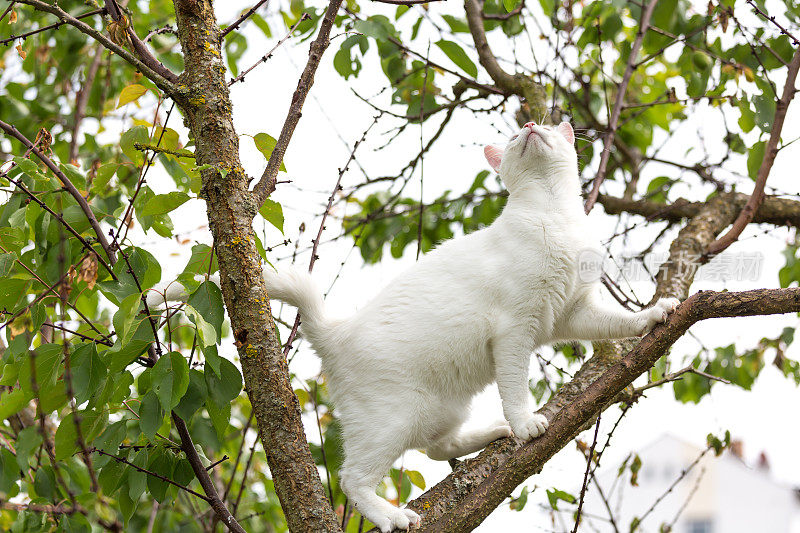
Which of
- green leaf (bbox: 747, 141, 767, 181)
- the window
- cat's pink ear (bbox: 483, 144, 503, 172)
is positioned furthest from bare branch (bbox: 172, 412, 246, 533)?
the window

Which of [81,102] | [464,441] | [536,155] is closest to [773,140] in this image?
[536,155]

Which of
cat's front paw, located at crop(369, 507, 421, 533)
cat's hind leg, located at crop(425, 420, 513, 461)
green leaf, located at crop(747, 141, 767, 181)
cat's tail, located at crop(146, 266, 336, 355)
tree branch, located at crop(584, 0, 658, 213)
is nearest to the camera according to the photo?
cat's front paw, located at crop(369, 507, 421, 533)

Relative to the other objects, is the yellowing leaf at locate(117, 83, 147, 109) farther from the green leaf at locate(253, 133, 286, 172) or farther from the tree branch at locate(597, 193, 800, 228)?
the tree branch at locate(597, 193, 800, 228)

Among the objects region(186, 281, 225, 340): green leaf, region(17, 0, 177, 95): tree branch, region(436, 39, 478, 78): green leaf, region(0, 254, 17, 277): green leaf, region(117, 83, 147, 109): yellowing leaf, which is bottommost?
region(186, 281, 225, 340): green leaf

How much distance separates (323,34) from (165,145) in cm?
73

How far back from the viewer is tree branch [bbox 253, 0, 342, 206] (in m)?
2.29

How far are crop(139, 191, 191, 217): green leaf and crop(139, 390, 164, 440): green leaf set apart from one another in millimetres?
508

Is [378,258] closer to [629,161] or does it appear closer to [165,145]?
[629,161]

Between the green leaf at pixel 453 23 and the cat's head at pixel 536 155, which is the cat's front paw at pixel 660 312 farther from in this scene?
the green leaf at pixel 453 23

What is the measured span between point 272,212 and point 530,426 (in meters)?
1.14

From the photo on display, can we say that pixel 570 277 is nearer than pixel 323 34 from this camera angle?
No

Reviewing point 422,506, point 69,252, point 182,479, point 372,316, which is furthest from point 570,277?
point 69,252

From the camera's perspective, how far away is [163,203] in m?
2.07

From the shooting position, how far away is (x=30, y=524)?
251 cm
